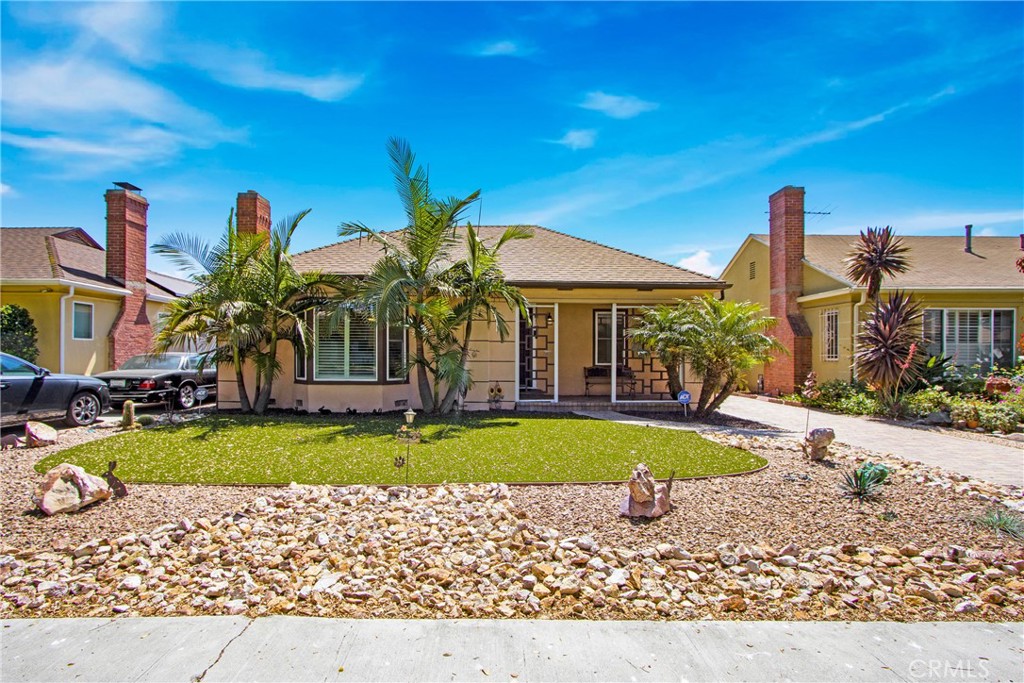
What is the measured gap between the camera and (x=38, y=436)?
872 cm

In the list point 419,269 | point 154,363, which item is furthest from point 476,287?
point 154,363

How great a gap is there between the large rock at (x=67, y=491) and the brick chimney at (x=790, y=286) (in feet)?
58.4

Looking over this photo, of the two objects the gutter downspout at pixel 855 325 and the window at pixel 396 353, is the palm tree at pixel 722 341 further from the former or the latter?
the window at pixel 396 353

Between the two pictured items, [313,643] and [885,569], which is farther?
[885,569]

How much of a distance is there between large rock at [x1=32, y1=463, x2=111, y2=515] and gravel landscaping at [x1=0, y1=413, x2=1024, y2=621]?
0.12 metres

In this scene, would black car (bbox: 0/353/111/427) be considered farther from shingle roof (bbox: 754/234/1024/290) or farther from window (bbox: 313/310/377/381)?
shingle roof (bbox: 754/234/1024/290)

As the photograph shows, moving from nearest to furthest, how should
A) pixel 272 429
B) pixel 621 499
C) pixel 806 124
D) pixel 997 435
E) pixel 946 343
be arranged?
pixel 621 499, pixel 272 429, pixel 997 435, pixel 806 124, pixel 946 343

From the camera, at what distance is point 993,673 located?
3.14 m

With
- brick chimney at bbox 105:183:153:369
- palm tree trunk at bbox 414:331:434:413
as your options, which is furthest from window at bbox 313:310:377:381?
brick chimney at bbox 105:183:153:369

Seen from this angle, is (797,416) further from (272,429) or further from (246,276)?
(246,276)

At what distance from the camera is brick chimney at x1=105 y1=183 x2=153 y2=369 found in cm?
1748

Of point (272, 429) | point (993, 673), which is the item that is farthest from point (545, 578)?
point (272, 429)

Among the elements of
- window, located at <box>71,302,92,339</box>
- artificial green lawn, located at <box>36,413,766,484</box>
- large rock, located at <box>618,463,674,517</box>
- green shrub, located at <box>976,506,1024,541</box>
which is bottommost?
green shrub, located at <box>976,506,1024,541</box>

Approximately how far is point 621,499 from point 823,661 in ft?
8.36
